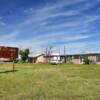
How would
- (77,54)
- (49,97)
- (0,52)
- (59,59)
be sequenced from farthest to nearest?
(59,59) < (77,54) < (0,52) < (49,97)

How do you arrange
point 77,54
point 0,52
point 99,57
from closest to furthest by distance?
point 0,52 < point 99,57 < point 77,54

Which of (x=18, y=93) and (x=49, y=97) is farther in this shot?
(x=18, y=93)

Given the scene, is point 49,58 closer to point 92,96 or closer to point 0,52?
point 0,52

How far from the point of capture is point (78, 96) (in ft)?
42.1

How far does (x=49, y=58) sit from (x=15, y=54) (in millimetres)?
65986

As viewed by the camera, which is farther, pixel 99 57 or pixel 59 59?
pixel 59 59

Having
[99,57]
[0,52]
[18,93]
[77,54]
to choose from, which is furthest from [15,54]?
[77,54]

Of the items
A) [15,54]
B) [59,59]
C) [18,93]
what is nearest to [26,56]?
[59,59]

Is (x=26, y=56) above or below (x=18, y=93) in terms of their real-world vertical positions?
above

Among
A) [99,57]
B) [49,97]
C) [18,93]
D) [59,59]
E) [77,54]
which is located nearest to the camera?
[49,97]

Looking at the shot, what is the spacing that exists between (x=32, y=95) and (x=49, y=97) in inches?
38.9

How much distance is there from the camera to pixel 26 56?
91.1 meters

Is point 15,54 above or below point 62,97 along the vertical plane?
above

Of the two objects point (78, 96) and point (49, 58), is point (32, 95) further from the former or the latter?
point (49, 58)
